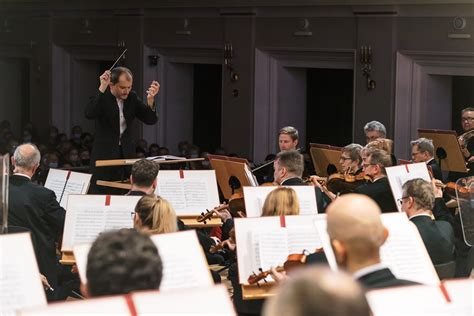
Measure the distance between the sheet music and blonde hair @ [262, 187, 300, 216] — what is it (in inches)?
39.0

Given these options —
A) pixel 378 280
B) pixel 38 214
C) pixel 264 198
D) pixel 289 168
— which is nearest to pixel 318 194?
pixel 289 168

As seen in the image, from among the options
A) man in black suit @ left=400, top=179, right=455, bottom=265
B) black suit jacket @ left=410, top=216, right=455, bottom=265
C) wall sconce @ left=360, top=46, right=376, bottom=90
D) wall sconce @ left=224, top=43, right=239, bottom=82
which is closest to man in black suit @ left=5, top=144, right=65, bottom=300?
man in black suit @ left=400, top=179, right=455, bottom=265

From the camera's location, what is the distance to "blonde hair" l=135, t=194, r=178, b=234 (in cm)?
550

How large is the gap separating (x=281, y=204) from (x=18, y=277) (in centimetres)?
229

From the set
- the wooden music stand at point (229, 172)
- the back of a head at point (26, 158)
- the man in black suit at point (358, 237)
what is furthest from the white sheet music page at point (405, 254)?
the wooden music stand at point (229, 172)

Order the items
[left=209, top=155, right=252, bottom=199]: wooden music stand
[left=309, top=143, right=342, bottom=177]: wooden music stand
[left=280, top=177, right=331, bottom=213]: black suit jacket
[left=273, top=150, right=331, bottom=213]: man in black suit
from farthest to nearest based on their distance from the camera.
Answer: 1. [left=309, top=143, right=342, bottom=177]: wooden music stand
2. [left=209, top=155, right=252, bottom=199]: wooden music stand
3. [left=273, top=150, right=331, bottom=213]: man in black suit
4. [left=280, top=177, right=331, bottom=213]: black suit jacket

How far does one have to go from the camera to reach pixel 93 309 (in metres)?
3.00

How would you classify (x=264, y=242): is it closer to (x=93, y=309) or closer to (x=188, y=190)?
(x=188, y=190)

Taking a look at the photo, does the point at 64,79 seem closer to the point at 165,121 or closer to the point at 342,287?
the point at 165,121

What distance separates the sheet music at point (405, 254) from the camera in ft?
16.5

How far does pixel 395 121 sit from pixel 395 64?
2.41 ft

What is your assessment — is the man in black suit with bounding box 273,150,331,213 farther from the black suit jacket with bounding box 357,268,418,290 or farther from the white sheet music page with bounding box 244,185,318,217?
the black suit jacket with bounding box 357,268,418,290

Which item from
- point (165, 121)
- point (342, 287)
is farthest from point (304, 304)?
point (165, 121)

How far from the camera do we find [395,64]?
1259 centimetres
